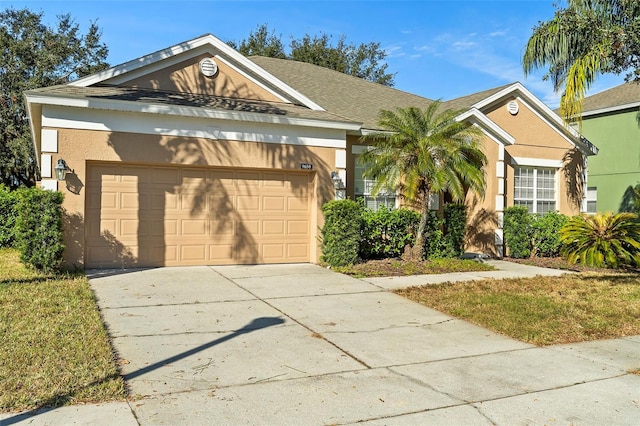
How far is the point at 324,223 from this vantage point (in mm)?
12383

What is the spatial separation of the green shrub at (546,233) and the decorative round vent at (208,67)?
9.59m

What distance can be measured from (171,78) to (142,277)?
4754mm

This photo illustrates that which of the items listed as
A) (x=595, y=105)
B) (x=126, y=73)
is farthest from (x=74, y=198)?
(x=595, y=105)

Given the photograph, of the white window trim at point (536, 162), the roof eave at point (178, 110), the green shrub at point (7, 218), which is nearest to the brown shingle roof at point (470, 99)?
the white window trim at point (536, 162)

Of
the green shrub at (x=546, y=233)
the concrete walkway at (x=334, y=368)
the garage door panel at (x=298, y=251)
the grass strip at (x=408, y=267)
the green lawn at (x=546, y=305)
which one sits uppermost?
the green shrub at (x=546, y=233)

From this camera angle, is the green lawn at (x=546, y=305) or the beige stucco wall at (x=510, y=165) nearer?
the green lawn at (x=546, y=305)

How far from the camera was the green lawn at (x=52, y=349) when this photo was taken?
438cm

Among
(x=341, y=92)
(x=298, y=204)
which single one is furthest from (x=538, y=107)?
(x=298, y=204)

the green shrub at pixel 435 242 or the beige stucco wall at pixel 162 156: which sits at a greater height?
the beige stucco wall at pixel 162 156

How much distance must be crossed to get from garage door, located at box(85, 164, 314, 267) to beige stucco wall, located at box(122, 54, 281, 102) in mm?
2023

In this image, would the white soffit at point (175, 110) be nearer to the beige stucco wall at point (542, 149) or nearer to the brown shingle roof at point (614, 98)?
the beige stucco wall at point (542, 149)

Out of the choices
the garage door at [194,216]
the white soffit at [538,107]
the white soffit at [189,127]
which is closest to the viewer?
the white soffit at [189,127]

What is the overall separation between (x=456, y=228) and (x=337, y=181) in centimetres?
340

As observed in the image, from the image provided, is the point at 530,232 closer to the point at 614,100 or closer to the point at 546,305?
the point at 546,305
